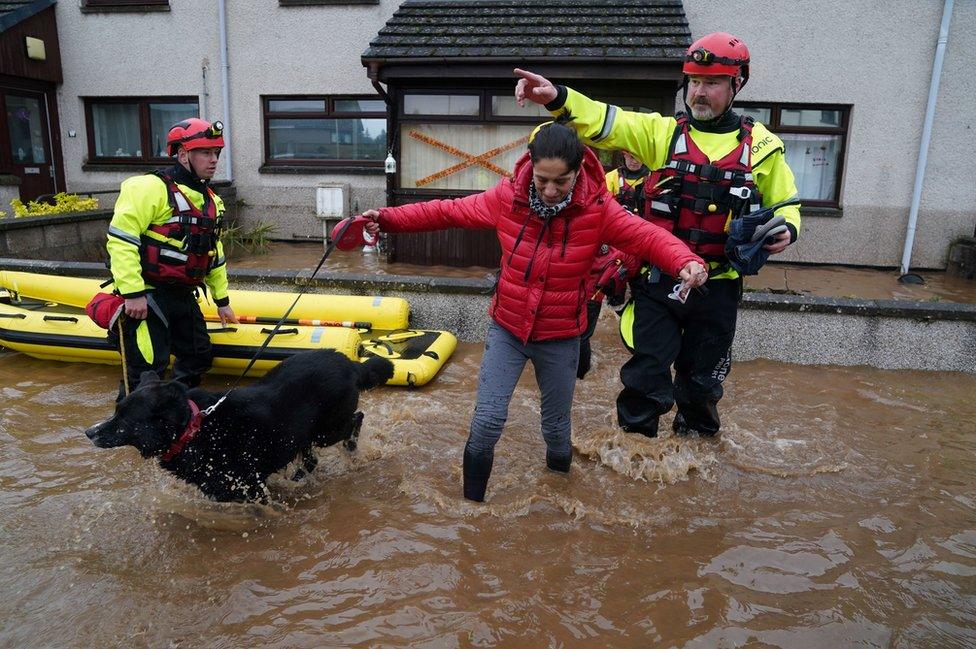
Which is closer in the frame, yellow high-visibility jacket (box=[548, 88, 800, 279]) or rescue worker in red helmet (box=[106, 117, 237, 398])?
yellow high-visibility jacket (box=[548, 88, 800, 279])

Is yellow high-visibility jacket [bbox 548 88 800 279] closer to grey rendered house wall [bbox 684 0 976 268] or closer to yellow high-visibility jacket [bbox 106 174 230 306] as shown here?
yellow high-visibility jacket [bbox 106 174 230 306]

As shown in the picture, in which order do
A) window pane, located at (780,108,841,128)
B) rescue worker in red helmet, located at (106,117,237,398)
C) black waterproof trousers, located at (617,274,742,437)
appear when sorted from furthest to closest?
1. window pane, located at (780,108,841,128)
2. rescue worker in red helmet, located at (106,117,237,398)
3. black waterproof trousers, located at (617,274,742,437)

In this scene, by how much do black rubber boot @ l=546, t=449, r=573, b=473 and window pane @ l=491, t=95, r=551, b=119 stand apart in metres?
7.22

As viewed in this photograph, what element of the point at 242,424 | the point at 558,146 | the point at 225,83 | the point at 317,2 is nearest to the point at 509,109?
the point at 317,2

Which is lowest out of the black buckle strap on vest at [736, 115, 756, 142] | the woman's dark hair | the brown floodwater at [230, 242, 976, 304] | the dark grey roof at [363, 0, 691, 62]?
the brown floodwater at [230, 242, 976, 304]

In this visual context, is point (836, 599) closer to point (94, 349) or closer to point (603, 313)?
point (603, 313)

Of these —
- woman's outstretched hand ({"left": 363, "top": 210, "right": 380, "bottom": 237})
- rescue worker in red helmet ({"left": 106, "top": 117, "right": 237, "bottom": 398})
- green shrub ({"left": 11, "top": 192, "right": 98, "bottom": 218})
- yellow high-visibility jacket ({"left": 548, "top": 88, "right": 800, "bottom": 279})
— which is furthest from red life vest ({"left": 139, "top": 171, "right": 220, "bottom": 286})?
green shrub ({"left": 11, "top": 192, "right": 98, "bottom": 218})

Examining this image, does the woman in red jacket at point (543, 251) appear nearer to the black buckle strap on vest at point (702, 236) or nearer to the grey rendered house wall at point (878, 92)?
the black buckle strap on vest at point (702, 236)

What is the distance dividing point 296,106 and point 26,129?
5.29 meters

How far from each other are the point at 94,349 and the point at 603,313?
17.2 ft

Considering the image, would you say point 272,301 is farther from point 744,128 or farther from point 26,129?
point 26,129

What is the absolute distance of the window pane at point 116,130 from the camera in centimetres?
1374

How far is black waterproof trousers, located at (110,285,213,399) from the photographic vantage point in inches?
189

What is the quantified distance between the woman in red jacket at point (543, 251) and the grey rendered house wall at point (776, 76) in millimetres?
8995
